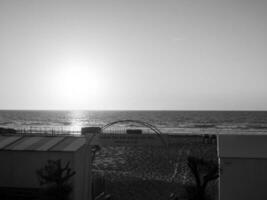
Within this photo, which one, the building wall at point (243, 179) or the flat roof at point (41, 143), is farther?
the flat roof at point (41, 143)

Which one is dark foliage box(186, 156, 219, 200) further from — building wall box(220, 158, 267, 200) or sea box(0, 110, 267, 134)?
sea box(0, 110, 267, 134)

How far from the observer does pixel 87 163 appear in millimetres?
12914

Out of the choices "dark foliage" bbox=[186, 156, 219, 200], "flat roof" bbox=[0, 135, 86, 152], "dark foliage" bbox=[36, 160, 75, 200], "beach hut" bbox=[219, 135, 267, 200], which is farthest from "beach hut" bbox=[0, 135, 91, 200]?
"beach hut" bbox=[219, 135, 267, 200]

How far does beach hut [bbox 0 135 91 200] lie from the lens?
11.8m

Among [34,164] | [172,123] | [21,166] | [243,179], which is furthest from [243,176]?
[172,123]

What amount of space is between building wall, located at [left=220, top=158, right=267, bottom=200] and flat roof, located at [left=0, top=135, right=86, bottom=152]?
6.13 metres

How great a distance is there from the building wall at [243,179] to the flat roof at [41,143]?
6127 mm

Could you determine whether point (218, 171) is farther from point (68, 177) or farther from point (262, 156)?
point (68, 177)

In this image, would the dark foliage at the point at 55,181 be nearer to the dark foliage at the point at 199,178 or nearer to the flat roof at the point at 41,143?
the flat roof at the point at 41,143

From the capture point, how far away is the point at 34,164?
478 inches

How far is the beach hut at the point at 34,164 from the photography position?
11.8 meters

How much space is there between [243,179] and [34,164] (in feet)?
28.3

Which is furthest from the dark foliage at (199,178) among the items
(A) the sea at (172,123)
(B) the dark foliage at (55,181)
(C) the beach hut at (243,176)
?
(A) the sea at (172,123)

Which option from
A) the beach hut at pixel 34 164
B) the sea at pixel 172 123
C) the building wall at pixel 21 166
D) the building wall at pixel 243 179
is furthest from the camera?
the sea at pixel 172 123
